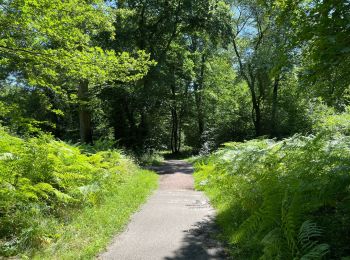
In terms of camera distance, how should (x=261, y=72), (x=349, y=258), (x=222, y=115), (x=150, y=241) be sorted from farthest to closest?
(x=222, y=115) → (x=261, y=72) → (x=150, y=241) → (x=349, y=258)

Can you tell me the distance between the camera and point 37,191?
685 cm

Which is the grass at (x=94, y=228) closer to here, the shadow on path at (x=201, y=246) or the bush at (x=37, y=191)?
the bush at (x=37, y=191)

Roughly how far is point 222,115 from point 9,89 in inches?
795

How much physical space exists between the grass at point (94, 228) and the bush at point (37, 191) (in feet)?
0.78

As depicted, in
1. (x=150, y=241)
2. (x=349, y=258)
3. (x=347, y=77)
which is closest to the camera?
(x=349, y=258)

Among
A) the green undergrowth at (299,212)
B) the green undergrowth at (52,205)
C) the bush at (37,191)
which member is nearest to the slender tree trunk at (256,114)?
the green undergrowth at (52,205)

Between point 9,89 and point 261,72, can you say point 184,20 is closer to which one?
point 261,72

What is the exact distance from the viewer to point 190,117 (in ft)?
132

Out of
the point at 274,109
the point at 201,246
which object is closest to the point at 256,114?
the point at 274,109

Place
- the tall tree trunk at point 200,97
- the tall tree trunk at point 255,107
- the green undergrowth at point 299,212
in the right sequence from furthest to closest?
the tall tree trunk at point 200,97
the tall tree trunk at point 255,107
the green undergrowth at point 299,212

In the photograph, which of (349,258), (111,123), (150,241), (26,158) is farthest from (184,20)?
(349,258)

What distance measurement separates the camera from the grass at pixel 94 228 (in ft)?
17.6

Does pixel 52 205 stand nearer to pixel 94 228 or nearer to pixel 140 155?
pixel 94 228

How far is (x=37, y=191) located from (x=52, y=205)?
0.42 m
